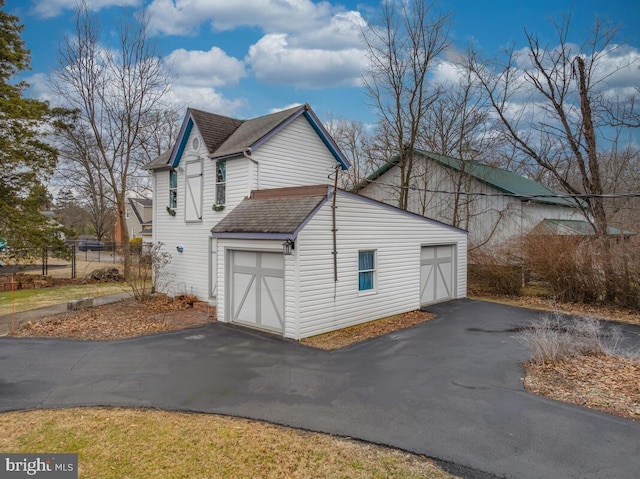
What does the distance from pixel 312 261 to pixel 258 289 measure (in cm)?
204

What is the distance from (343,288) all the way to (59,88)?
21.3m

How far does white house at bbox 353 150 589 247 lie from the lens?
2133 centimetres

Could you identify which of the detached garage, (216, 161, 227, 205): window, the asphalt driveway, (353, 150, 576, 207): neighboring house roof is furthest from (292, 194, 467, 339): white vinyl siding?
(353, 150, 576, 207): neighboring house roof

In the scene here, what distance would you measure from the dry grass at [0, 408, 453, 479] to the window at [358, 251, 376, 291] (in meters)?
6.98

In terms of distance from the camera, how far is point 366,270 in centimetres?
1248

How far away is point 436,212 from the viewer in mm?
23578

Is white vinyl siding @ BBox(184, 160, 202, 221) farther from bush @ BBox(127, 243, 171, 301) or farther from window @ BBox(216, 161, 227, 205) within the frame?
bush @ BBox(127, 243, 171, 301)

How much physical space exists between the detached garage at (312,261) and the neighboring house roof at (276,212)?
30mm

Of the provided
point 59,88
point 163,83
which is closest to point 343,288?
point 163,83

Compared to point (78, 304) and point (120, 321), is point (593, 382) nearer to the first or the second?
point (120, 321)

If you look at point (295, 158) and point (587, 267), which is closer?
point (587, 267)

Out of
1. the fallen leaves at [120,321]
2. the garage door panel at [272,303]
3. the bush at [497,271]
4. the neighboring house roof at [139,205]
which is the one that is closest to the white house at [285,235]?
the garage door panel at [272,303]

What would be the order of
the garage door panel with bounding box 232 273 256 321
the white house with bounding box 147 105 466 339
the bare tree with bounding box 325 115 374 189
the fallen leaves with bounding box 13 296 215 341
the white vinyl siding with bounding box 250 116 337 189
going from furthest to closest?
the bare tree with bounding box 325 115 374 189
the white vinyl siding with bounding box 250 116 337 189
the garage door panel with bounding box 232 273 256 321
the fallen leaves with bounding box 13 296 215 341
the white house with bounding box 147 105 466 339

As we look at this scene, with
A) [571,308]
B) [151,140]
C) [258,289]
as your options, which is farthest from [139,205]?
[571,308]
